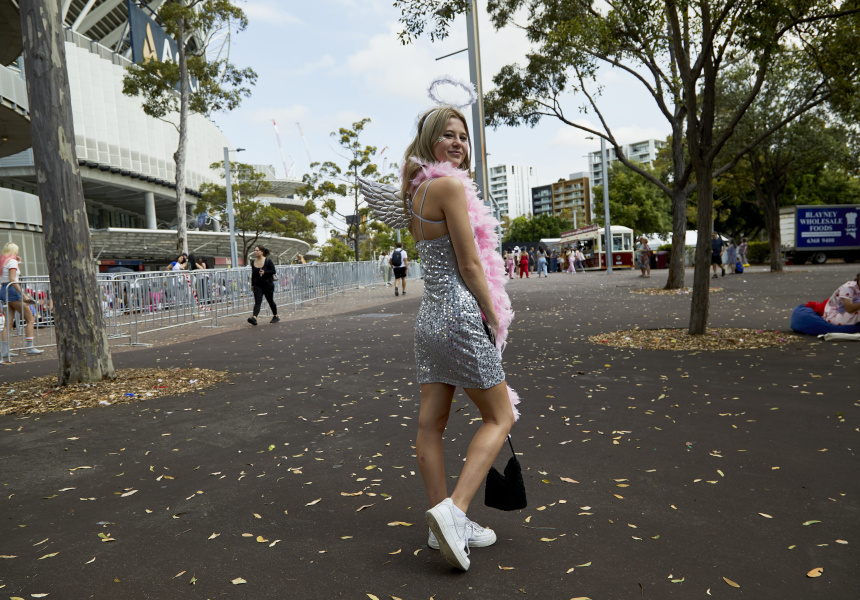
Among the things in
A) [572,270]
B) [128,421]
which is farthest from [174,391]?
[572,270]

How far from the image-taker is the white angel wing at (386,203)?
3094mm

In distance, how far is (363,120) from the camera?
Result: 38344 mm

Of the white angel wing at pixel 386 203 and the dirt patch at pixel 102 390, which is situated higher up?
the white angel wing at pixel 386 203

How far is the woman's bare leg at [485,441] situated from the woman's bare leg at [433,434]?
13 cm

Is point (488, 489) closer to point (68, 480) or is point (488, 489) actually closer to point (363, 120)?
point (68, 480)

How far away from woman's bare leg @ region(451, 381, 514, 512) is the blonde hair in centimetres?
97

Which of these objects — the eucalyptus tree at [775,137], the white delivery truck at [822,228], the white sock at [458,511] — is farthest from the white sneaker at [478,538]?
the white delivery truck at [822,228]

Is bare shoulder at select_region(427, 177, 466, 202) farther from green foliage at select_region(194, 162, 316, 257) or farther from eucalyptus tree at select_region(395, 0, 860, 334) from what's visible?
green foliage at select_region(194, 162, 316, 257)

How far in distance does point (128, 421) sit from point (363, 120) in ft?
114

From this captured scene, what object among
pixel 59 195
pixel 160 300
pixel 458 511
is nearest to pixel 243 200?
pixel 160 300

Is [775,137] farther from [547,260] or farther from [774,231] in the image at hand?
[547,260]

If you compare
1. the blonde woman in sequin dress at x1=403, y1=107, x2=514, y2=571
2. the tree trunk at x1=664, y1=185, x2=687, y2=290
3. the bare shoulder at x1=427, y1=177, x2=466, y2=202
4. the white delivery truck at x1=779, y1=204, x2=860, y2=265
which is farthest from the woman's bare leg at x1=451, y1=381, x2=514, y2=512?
the white delivery truck at x1=779, y1=204, x2=860, y2=265

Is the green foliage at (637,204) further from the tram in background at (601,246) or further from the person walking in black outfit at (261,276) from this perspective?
the person walking in black outfit at (261,276)

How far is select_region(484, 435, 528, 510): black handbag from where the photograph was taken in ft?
9.14
